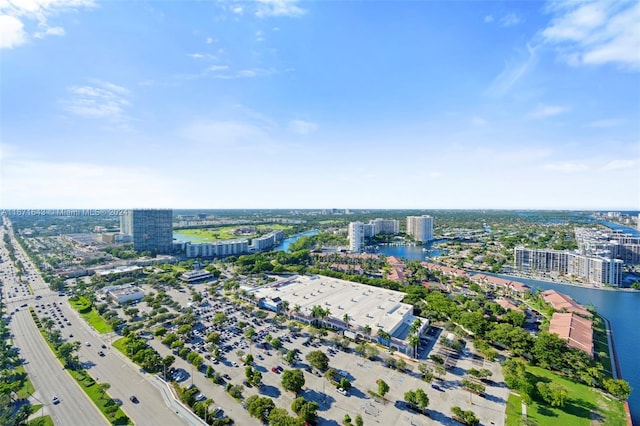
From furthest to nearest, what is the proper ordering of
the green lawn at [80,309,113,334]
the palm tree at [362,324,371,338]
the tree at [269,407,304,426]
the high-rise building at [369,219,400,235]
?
1. the high-rise building at [369,219,400,235]
2. the green lawn at [80,309,113,334]
3. the palm tree at [362,324,371,338]
4. the tree at [269,407,304,426]

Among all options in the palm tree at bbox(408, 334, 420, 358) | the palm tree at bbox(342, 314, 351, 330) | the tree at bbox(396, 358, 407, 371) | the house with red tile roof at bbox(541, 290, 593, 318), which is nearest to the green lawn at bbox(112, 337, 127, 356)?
the palm tree at bbox(342, 314, 351, 330)

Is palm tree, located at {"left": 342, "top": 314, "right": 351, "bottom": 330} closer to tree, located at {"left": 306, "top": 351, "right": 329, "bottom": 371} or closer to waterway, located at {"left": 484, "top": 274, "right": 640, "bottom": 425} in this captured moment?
tree, located at {"left": 306, "top": 351, "right": 329, "bottom": 371}

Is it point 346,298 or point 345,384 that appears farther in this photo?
point 346,298

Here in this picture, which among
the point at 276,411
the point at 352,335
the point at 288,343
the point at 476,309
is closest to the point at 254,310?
the point at 288,343

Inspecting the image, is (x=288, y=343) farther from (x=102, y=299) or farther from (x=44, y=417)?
(x=102, y=299)

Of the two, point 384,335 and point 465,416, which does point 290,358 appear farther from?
point 465,416

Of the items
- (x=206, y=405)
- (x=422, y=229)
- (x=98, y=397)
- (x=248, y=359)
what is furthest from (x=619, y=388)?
(x=422, y=229)
